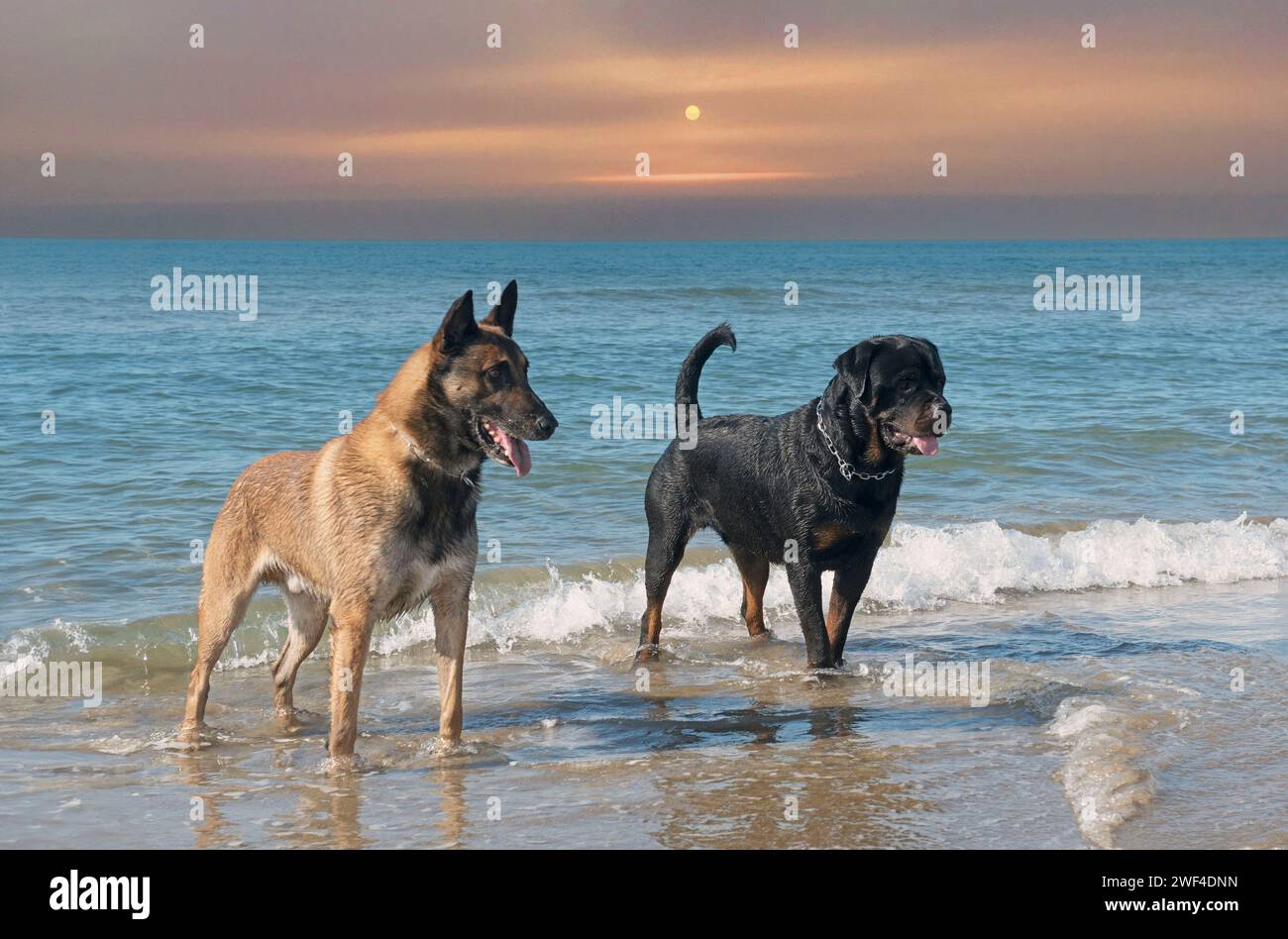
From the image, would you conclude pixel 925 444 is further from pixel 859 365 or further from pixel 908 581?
pixel 908 581

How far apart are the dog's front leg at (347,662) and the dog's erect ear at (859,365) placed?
2.73 metres

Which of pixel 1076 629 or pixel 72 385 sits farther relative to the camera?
pixel 72 385

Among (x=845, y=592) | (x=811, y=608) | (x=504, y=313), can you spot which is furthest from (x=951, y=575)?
(x=504, y=313)

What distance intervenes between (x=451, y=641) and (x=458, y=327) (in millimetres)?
1470

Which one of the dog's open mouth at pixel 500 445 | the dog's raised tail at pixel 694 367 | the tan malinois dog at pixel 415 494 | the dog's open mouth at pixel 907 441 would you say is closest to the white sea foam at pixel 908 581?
the dog's raised tail at pixel 694 367

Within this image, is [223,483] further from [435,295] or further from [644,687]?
[435,295]

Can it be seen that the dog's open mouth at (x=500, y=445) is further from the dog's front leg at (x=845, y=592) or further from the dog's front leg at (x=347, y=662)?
the dog's front leg at (x=845, y=592)

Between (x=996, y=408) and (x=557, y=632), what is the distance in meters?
11.2

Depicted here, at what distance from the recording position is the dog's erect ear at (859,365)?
6645 millimetres

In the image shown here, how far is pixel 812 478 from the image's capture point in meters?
7.00

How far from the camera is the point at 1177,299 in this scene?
4534 centimetres

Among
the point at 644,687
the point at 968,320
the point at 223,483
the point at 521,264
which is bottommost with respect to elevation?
the point at 644,687

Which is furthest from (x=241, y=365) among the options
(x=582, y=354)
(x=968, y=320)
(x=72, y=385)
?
(x=968, y=320)

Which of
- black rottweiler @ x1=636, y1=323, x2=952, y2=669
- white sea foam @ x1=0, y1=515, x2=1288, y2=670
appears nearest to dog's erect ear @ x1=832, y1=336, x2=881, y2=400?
black rottweiler @ x1=636, y1=323, x2=952, y2=669
